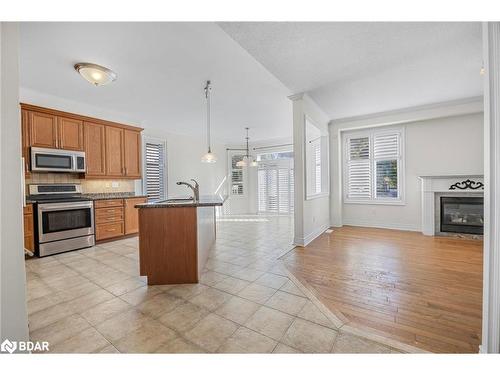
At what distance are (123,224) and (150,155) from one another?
6.65 feet

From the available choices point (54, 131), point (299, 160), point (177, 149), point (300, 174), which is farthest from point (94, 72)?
point (177, 149)

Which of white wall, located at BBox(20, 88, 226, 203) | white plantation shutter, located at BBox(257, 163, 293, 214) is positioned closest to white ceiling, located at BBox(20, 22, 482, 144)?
white wall, located at BBox(20, 88, 226, 203)

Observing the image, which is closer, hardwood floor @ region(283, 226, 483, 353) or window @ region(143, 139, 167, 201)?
hardwood floor @ region(283, 226, 483, 353)

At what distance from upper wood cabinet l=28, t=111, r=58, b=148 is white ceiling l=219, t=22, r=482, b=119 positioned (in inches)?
140

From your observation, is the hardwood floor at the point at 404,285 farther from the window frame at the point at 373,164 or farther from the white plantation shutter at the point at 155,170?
the white plantation shutter at the point at 155,170

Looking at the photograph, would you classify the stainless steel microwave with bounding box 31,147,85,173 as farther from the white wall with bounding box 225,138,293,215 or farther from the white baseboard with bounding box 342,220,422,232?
the white baseboard with bounding box 342,220,422,232

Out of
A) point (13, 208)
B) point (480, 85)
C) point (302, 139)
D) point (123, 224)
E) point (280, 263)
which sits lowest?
point (280, 263)

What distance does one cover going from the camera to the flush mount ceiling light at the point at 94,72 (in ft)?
8.78

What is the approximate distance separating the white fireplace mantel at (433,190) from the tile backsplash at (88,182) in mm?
6466

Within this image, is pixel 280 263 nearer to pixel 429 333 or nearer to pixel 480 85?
pixel 429 333

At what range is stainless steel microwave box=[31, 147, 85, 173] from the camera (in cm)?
→ 347

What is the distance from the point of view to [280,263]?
9.80ft
